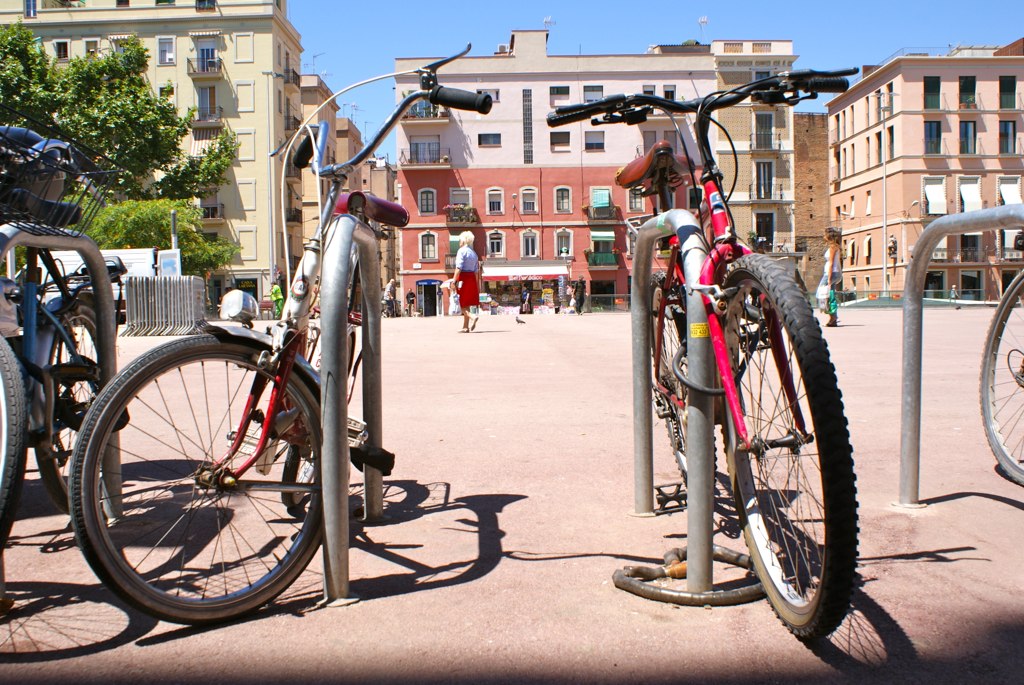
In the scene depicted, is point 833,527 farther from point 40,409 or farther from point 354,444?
point 40,409

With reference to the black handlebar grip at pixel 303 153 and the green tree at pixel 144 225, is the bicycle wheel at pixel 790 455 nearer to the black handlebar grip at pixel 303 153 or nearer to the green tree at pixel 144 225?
the black handlebar grip at pixel 303 153

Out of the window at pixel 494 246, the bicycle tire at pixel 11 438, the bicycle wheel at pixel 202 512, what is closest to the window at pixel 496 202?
the window at pixel 494 246

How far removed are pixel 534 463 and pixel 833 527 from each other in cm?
300

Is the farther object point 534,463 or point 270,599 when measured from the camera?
point 534,463

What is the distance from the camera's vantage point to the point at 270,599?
2.82 metres

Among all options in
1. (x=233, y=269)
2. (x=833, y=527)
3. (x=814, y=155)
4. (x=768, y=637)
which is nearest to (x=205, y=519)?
(x=768, y=637)

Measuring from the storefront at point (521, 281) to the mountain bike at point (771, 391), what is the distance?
57.8m

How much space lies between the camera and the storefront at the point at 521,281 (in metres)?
61.7

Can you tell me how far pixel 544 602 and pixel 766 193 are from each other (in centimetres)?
6656

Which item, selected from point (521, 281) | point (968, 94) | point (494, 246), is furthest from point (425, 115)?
point (968, 94)

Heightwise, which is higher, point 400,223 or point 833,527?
point 400,223

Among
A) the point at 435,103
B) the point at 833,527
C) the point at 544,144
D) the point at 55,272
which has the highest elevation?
the point at 544,144

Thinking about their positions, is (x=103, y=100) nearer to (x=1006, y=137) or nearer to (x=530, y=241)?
(x=530, y=241)

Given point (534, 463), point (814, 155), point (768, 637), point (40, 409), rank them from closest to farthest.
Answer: point (768, 637) → point (40, 409) → point (534, 463) → point (814, 155)
